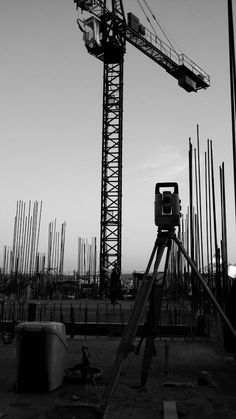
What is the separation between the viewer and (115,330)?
1108 centimetres

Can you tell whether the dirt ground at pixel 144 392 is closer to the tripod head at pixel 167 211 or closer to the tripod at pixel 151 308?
the tripod at pixel 151 308

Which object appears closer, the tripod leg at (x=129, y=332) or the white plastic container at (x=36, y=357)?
the tripod leg at (x=129, y=332)

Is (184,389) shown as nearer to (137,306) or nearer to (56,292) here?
(137,306)

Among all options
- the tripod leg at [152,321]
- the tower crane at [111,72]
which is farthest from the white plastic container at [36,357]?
the tower crane at [111,72]

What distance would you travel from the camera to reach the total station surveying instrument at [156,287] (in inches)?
167

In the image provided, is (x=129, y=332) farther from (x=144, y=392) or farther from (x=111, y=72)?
(x=111, y=72)

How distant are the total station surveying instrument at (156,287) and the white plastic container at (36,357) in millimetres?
1368

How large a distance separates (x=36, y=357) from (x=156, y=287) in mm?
2027

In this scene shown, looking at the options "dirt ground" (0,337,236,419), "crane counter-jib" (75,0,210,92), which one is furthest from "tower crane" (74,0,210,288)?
"dirt ground" (0,337,236,419)

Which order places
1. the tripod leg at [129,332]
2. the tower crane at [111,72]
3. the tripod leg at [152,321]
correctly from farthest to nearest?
the tower crane at [111,72] → the tripod leg at [152,321] → the tripod leg at [129,332]

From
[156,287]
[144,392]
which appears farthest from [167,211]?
[144,392]

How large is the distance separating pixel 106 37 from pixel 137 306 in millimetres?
34167

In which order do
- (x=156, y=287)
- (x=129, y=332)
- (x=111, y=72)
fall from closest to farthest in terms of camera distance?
(x=129, y=332)
(x=156, y=287)
(x=111, y=72)

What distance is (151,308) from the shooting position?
18.7ft
